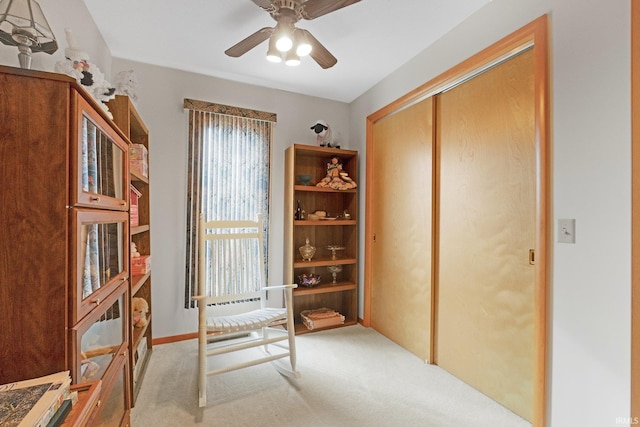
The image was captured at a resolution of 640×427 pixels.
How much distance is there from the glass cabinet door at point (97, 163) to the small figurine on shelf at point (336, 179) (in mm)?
1771

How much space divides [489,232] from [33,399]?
2.13 meters

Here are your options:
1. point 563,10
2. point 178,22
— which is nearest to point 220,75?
point 178,22

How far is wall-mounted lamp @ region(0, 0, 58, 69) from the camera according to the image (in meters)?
0.95

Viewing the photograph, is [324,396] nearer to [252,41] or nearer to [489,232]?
[489,232]

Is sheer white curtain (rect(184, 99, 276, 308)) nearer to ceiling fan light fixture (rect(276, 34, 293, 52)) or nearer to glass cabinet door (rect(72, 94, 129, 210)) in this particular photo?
glass cabinet door (rect(72, 94, 129, 210))

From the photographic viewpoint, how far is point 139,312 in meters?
2.05

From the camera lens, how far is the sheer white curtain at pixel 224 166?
8.39 feet

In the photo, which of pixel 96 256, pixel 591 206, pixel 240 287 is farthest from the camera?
pixel 240 287

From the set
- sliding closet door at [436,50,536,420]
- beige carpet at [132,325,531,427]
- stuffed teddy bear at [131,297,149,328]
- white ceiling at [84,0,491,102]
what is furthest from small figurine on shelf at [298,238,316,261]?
white ceiling at [84,0,491,102]

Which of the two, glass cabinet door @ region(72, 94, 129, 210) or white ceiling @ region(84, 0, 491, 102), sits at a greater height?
white ceiling @ region(84, 0, 491, 102)

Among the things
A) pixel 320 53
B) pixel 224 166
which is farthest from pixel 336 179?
pixel 320 53

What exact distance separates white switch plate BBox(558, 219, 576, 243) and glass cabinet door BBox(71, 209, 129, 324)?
2.01 metres

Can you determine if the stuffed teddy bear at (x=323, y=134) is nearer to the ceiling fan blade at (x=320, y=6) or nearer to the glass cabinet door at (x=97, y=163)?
the ceiling fan blade at (x=320, y=6)

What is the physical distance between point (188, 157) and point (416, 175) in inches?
79.4
